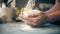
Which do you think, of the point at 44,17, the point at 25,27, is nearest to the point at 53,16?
the point at 44,17

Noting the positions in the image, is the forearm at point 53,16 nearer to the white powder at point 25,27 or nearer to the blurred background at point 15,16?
the blurred background at point 15,16

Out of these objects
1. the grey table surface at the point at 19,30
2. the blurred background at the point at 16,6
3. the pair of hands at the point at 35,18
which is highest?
the blurred background at the point at 16,6

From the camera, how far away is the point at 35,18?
105cm

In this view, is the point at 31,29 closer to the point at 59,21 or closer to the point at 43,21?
the point at 43,21

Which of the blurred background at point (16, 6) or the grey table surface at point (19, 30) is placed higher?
the blurred background at point (16, 6)

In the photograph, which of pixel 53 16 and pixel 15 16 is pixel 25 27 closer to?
pixel 15 16

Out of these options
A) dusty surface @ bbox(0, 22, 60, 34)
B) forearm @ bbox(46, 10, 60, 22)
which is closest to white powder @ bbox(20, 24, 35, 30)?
dusty surface @ bbox(0, 22, 60, 34)

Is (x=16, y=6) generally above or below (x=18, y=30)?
above

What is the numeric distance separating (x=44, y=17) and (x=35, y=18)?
7 centimetres

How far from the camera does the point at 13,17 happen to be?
1.06 metres

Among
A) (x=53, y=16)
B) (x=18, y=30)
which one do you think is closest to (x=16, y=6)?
(x=18, y=30)

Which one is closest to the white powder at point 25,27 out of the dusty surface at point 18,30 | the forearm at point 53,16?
the dusty surface at point 18,30

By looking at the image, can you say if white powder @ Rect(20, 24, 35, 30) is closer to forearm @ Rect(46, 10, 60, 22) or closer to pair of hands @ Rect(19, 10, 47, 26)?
pair of hands @ Rect(19, 10, 47, 26)

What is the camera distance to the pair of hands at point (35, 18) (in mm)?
1045
